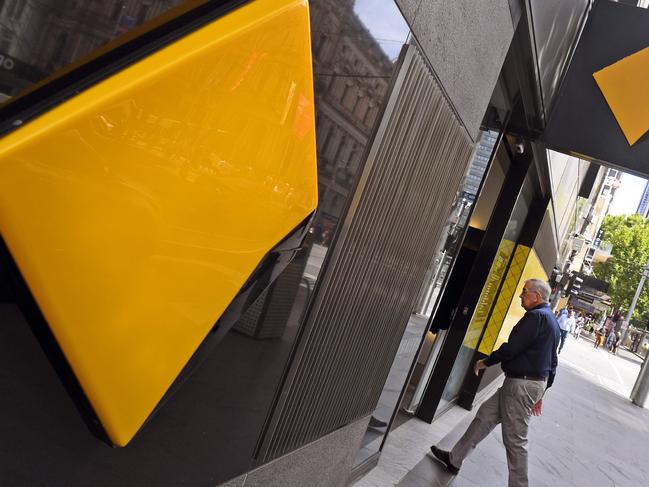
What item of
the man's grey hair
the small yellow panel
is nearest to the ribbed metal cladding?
the man's grey hair

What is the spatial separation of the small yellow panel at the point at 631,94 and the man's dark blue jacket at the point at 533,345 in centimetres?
199

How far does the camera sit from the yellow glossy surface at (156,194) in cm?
124

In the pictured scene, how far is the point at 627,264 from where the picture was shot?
197ft

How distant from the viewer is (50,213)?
4.06 ft

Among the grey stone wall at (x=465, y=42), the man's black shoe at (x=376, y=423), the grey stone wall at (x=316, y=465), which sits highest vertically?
the grey stone wall at (x=465, y=42)

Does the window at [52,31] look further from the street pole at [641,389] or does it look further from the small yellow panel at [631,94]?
the street pole at [641,389]

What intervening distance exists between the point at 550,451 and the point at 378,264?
668 centimetres

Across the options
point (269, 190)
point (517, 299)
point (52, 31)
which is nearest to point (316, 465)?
point (269, 190)

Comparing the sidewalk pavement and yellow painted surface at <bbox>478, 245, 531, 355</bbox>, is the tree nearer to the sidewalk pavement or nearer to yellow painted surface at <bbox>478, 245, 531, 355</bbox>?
the sidewalk pavement

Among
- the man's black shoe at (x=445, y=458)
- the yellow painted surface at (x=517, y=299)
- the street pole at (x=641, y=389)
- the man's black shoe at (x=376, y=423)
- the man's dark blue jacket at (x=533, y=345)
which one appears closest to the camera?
the man's black shoe at (x=376, y=423)

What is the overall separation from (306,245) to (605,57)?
4920mm

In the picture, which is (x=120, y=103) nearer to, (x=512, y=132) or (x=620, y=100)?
(x=620, y=100)

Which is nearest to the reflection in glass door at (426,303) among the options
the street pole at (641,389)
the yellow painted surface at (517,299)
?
the yellow painted surface at (517,299)

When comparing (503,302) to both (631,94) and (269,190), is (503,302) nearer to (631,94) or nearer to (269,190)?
(631,94)
